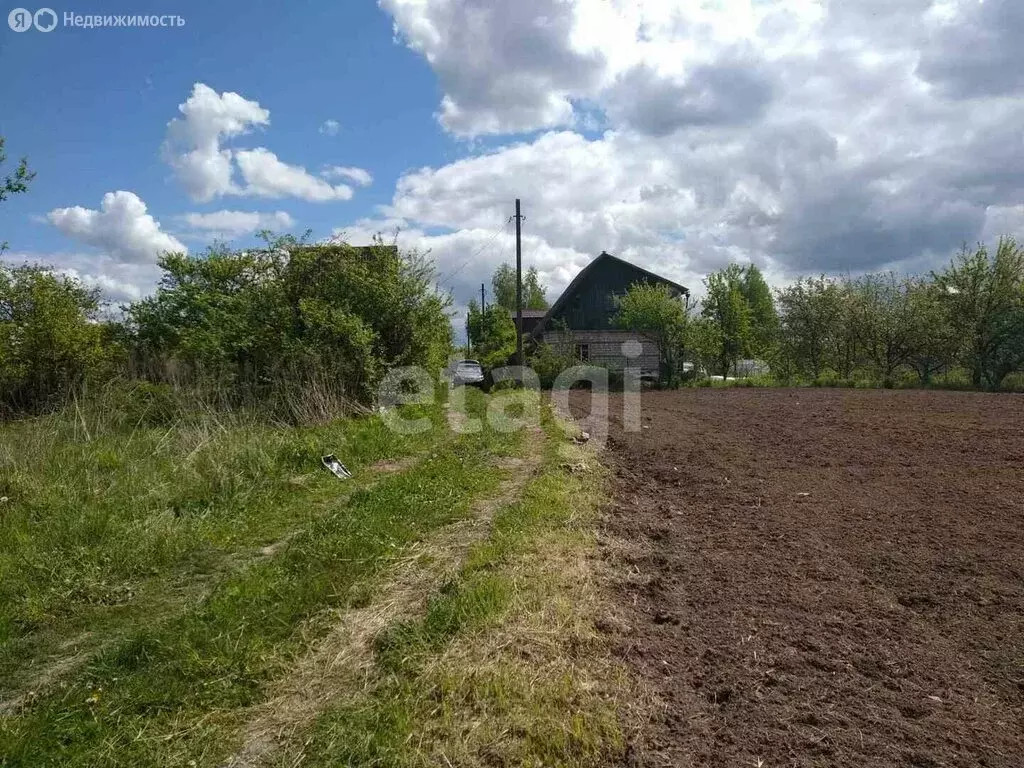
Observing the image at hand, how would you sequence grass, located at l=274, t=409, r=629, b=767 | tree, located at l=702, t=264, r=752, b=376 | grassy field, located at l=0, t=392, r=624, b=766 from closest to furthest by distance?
grass, located at l=274, t=409, r=629, b=767 < grassy field, located at l=0, t=392, r=624, b=766 < tree, located at l=702, t=264, r=752, b=376

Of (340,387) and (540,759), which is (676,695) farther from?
(340,387)

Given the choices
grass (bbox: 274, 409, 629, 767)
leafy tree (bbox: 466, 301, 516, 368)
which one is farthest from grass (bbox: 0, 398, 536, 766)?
leafy tree (bbox: 466, 301, 516, 368)

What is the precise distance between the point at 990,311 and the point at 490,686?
24680mm

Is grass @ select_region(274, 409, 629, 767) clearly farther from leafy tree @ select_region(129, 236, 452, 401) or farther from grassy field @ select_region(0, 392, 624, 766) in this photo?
leafy tree @ select_region(129, 236, 452, 401)

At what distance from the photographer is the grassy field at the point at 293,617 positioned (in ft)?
8.78

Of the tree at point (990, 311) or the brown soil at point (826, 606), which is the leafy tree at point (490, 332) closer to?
the tree at point (990, 311)

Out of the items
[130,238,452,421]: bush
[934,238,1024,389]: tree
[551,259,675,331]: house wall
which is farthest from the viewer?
[551,259,675,331]: house wall

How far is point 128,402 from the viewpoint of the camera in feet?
35.9

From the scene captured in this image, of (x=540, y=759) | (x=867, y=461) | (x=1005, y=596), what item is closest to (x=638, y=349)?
(x=867, y=461)

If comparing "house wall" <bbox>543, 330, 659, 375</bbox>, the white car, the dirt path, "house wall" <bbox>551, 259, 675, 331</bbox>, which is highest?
"house wall" <bbox>551, 259, 675, 331</bbox>

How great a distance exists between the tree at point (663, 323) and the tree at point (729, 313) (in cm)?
773

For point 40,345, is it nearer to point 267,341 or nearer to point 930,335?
point 267,341

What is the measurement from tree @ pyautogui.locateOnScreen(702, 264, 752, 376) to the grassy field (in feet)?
84.3

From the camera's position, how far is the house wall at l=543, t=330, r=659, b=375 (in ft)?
83.5
